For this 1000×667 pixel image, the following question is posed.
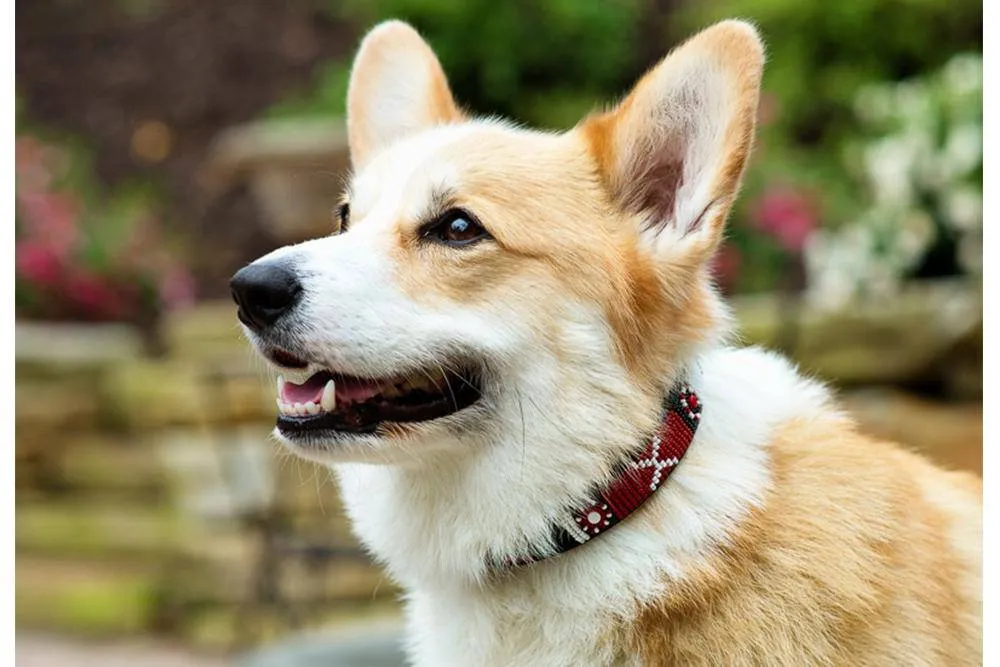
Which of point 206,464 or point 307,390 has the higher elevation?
point 307,390

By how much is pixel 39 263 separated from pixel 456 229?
621 cm

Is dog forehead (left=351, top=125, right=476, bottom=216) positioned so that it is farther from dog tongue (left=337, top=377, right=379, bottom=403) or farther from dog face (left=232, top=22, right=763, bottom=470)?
dog tongue (left=337, top=377, right=379, bottom=403)

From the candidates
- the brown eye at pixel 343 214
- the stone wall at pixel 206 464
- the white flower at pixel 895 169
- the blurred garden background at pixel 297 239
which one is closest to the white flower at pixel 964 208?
the blurred garden background at pixel 297 239

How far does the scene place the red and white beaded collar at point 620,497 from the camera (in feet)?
7.41

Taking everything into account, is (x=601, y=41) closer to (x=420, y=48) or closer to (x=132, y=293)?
(x=132, y=293)

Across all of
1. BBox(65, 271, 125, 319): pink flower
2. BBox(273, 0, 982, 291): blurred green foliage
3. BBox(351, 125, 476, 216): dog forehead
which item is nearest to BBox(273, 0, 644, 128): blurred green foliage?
BBox(273, 0, 982, 291): blurred green foliage

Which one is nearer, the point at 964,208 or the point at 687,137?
the point at 687,137

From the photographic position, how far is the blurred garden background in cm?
620

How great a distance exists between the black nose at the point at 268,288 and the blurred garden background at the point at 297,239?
10.6ft

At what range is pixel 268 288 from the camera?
2.22 metres

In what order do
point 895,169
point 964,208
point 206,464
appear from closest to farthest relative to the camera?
point 964,208 → point 895,169 → point 206,464

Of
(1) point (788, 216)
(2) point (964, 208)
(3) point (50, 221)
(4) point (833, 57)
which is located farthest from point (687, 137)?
(3) point (50, 221)

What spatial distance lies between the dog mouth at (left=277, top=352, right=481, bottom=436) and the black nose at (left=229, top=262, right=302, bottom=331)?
142 millimetres

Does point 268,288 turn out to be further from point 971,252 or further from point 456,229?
point 971,252
